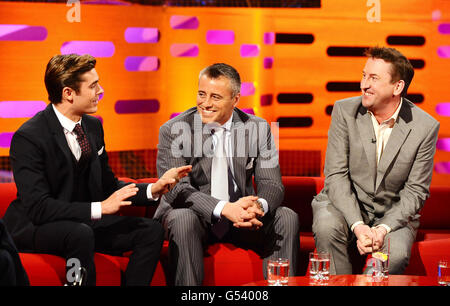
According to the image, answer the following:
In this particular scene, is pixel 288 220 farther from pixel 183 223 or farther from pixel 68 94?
pixel 68 94

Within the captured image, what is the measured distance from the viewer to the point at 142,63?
4434mm

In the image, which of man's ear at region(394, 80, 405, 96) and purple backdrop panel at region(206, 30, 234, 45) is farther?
purple backdrop panel at region(206, 30, 234, 45)

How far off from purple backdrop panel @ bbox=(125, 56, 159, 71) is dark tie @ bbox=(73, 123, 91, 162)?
1.37 m

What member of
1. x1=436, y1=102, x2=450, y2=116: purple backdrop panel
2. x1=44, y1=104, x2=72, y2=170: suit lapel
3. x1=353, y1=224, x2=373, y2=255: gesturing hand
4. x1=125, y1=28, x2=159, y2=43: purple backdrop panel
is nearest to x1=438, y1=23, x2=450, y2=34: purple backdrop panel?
x1=436, y1=102, x2=450, y2=116: purple backdrop panel

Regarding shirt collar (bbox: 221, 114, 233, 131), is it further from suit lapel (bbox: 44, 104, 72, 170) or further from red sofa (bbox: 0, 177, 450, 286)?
suit lapel (bbox: 44, 104, 72, 170)

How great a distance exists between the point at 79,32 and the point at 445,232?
2.75 m

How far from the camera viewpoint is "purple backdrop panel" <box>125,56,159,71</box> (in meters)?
4.39

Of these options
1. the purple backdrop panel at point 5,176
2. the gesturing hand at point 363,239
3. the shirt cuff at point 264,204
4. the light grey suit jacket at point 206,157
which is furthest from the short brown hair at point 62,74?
Answer: the purple backdrop panel at point 5,176

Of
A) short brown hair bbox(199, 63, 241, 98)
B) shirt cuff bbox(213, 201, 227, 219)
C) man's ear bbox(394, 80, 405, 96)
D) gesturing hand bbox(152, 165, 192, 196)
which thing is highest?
short brown hair bbox(199, 63, 241, 98)

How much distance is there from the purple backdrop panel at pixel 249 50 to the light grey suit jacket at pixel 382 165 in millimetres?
1377

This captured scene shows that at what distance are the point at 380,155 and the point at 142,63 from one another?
1.92 meters

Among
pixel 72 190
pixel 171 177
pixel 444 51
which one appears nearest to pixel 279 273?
pixel 171 177
